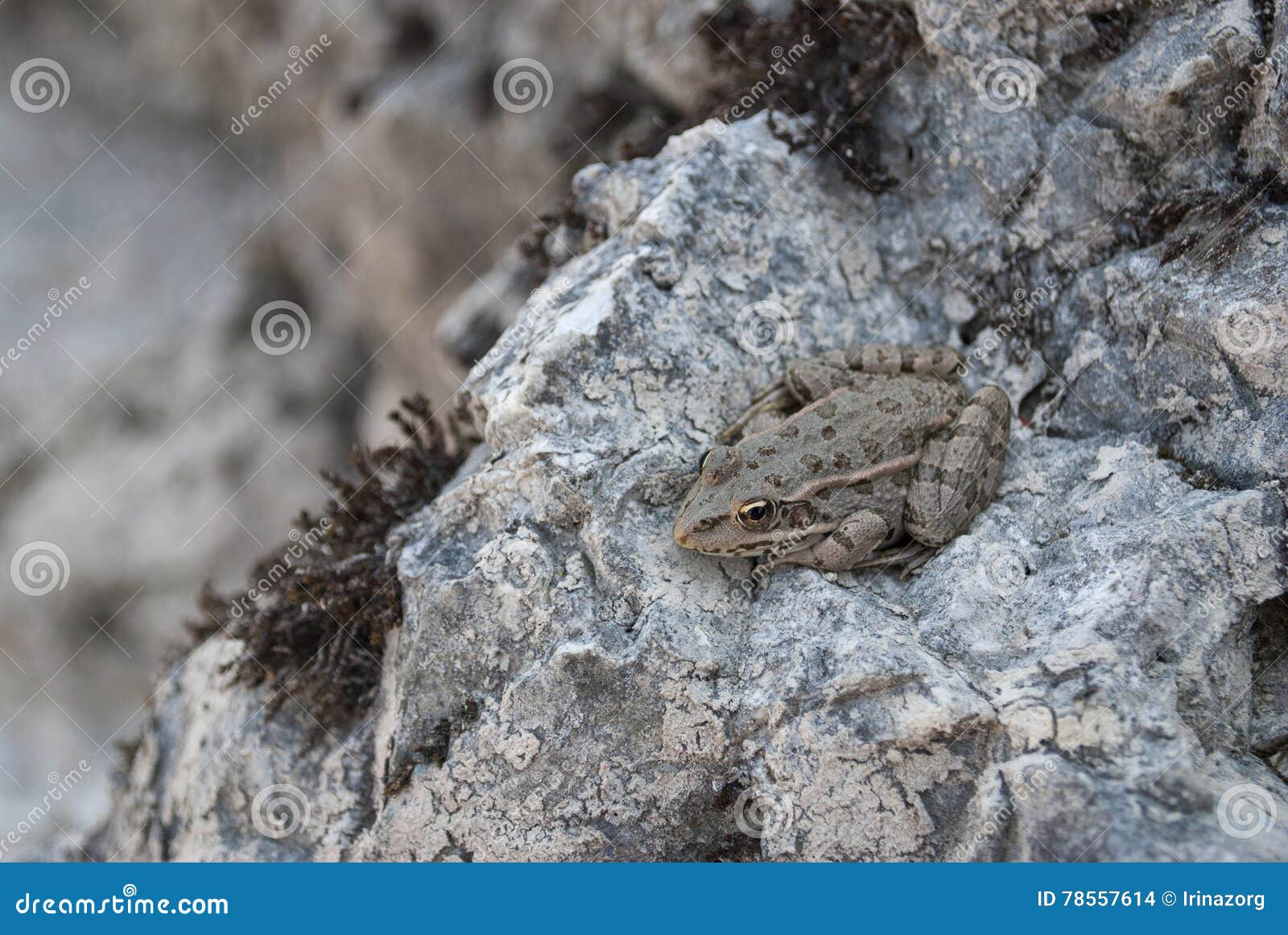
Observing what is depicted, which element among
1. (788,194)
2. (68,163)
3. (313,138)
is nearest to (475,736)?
A: (788,194)

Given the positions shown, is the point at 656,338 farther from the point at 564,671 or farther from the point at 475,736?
the point at 475,736

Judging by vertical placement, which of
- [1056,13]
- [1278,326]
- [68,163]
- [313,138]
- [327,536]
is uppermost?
[68,163]

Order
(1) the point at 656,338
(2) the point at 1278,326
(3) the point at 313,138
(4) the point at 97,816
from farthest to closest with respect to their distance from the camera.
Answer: (3) the point at 313,138 → (4) the point at 97,816 → (1) the point at 656,338 → (2) the point at 1278,326

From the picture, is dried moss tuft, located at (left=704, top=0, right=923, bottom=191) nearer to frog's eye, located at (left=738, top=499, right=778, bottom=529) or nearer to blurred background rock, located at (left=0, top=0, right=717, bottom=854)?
blurred background rock, located at (left=0, top=0, right=717, bottom=854)
